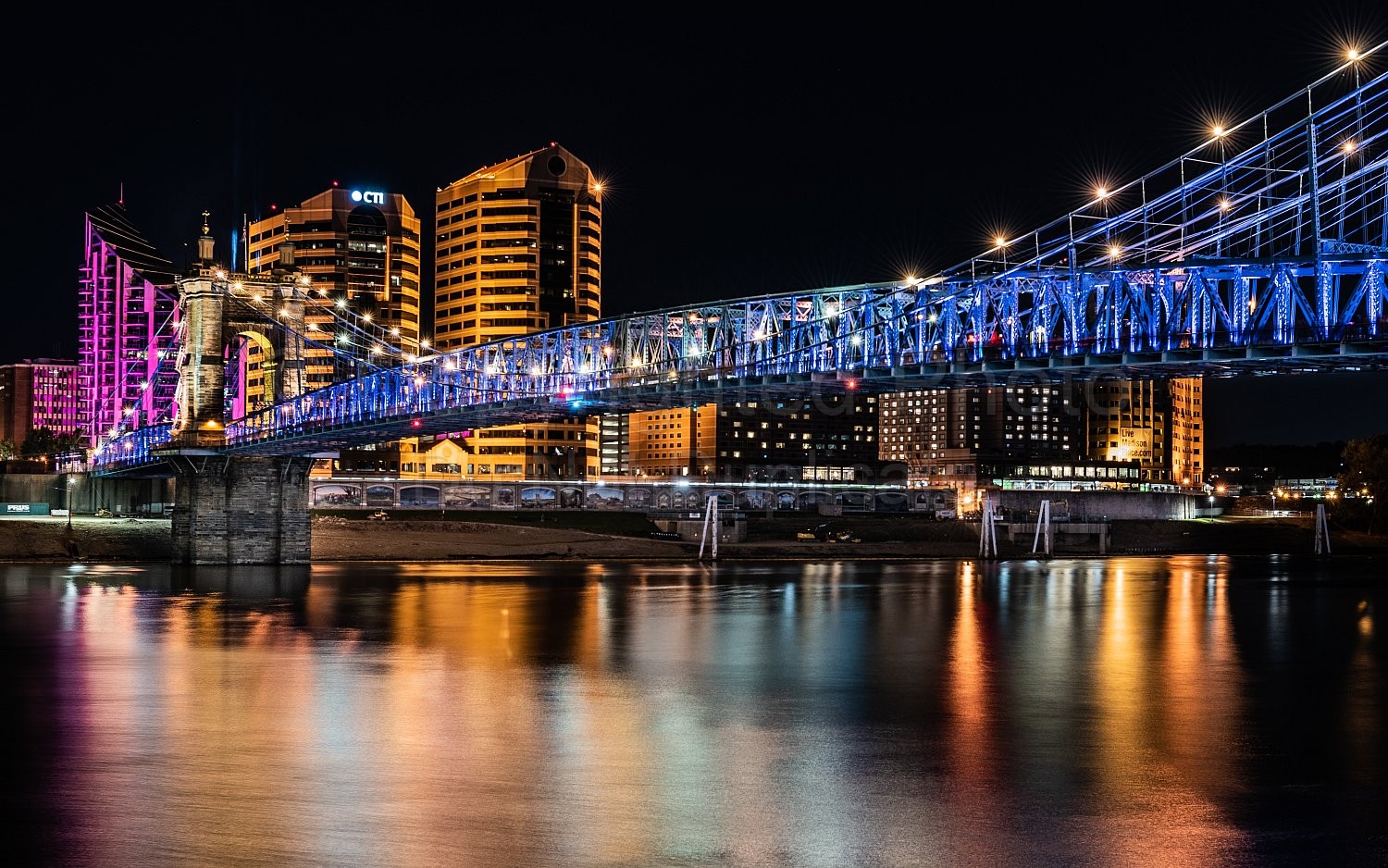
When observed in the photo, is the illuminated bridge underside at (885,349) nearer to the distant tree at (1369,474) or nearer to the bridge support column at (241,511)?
the bridge support column at (241,511)

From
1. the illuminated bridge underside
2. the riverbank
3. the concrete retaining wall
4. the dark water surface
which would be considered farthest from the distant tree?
the concrete retaining wall

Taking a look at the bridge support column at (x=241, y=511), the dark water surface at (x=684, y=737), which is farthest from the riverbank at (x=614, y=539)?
the dark water surface at (x=684, y=737)

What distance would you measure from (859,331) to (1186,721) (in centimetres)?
4096

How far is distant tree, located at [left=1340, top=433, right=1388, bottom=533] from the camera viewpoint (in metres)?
120

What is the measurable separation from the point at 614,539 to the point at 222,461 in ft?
107

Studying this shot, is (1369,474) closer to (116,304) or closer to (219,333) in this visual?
(219,333)

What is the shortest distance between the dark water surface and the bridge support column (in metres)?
27.7

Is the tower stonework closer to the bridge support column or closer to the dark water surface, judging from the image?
the bridge support column

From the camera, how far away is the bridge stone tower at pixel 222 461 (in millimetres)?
75812

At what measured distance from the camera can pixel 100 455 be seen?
358 feet

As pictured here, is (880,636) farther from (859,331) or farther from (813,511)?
(813,511)

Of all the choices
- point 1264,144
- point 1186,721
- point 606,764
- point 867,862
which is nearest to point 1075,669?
point 1186,721

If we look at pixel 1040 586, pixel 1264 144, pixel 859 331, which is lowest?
pixel 1040 586

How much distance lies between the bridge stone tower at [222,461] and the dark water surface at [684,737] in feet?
92.3
